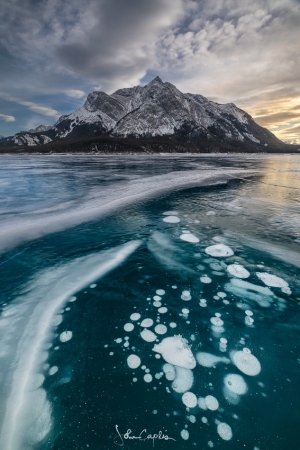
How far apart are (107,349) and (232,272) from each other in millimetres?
4017

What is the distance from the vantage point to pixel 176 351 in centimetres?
375

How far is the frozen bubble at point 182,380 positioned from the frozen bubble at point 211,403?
0.28 m

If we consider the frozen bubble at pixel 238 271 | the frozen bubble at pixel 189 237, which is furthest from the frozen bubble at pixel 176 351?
Result: the frozen bubble at pixel 189 237

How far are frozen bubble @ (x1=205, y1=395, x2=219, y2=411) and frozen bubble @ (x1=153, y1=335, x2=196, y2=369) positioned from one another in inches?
18.8

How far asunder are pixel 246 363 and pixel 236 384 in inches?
17.6

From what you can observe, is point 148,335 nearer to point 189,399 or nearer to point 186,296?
point 189,399

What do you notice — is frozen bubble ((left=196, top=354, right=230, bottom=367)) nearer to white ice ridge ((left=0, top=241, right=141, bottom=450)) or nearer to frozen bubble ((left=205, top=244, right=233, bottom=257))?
white ice ridge ((left=0, top=241, right=141, bottom=450))

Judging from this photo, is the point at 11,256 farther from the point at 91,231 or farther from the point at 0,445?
the point at 0,445

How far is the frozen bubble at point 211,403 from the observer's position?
2.98m

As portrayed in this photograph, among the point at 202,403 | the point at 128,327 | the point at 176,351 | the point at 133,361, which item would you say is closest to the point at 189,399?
the point at 202,403

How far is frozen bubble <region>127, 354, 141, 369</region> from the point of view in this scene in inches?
138

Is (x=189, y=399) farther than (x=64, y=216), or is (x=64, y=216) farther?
(x=64, y=216)

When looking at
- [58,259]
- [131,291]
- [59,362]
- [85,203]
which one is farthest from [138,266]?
[85,203]

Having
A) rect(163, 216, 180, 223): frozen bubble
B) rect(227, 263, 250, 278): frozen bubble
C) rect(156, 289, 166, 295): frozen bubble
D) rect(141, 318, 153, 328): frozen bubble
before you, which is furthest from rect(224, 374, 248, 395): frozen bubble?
rect(163, 216, 180, 223): frozen bubble
